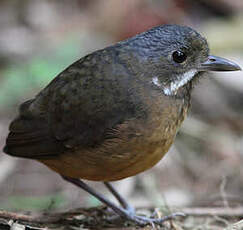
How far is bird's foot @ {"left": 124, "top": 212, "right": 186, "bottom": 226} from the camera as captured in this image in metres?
4.88

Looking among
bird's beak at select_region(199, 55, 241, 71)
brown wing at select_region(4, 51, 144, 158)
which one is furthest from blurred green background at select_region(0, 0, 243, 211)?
brown wing at select_region(4, 51, 144, 158)

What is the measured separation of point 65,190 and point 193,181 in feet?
4.99

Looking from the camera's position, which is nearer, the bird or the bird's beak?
the bird

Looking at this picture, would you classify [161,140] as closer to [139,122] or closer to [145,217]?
[139,122]

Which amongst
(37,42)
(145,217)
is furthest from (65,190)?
(37,42)

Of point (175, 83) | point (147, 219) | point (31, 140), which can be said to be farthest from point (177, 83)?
point (31, 140)

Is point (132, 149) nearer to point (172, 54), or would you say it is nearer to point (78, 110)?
point (78, 110)

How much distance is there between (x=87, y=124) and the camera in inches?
184

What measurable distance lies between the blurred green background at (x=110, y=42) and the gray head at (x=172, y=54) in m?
0.44

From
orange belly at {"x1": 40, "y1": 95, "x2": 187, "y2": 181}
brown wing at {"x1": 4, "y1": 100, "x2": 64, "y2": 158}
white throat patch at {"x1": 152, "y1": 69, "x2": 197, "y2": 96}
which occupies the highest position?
white throat patch at {"x1": 152, "y1": 69, "x2": 197, "y2": 96}

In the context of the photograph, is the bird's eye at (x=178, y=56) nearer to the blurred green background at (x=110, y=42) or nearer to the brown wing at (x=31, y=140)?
the blurred green background at (x=110, y=42)

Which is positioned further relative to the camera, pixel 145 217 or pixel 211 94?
pixel 211 94

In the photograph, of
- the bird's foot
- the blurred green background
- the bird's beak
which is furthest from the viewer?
the blurred green background

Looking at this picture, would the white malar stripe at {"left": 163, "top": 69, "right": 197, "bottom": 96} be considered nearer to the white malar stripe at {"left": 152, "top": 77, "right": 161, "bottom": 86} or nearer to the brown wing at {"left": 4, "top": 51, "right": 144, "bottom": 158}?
the white malar stripe at {"left": 152, "top": 77, "right": 161, "bottom": 86}
